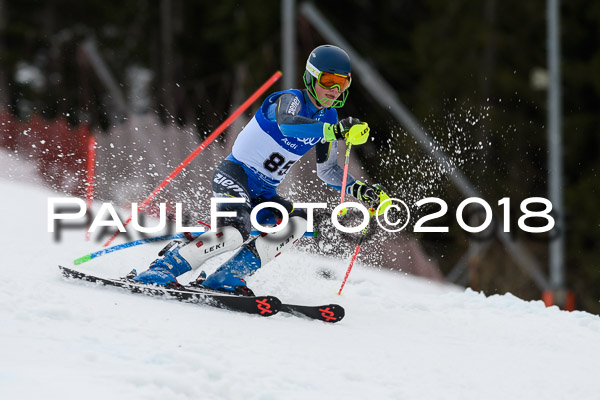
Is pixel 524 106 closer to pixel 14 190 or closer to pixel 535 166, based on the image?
pixel 535 166

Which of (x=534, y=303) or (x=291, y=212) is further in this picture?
(x=534, y=303)

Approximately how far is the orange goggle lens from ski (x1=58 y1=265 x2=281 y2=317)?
1.36 m

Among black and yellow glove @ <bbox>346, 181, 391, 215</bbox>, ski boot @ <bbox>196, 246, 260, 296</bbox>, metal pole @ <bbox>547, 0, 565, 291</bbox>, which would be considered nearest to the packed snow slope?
ski boot @ <bbox>196, 246, 260, 296</bbox>

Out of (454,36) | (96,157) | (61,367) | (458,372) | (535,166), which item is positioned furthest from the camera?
(454,36)

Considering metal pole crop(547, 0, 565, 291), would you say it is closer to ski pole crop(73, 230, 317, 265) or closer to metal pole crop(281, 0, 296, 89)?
metal pole crop(281, 0, 296, 89)

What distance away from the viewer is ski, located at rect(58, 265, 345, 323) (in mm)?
4805

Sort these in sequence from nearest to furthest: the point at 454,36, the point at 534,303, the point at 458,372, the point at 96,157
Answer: the point at 458,372 → the point at 534,303 → the point at 96,157 → the point at 454,36

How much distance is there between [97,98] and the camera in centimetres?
1739

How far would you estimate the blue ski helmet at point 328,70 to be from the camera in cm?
498

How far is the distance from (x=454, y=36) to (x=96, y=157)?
1233cm

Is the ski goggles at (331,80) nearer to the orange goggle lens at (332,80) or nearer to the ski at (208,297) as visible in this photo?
the orange goggle lens at (332,80)

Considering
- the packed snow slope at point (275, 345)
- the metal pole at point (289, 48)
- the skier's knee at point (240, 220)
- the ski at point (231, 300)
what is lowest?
the packed snow slope at point (275, 345)

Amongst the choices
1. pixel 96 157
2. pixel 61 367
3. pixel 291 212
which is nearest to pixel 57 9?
pixel 96 157

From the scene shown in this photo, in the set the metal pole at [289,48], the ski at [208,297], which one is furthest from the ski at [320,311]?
the metal pole at [289,48]
